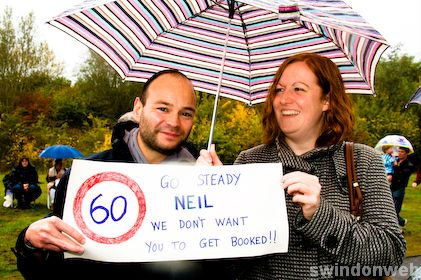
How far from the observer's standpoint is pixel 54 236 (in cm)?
201

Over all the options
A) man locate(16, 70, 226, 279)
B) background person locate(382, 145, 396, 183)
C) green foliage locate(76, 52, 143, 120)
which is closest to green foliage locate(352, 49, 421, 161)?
background person locate(382, 145, 396, 183)

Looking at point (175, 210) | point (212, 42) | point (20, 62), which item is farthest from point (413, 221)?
point (20, 62)

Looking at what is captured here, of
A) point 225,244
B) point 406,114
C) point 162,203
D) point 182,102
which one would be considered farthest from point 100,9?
point 406,114

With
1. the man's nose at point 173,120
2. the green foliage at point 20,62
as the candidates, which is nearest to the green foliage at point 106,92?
the green foliage at point 20,62

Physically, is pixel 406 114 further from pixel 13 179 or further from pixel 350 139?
pixel 350 139

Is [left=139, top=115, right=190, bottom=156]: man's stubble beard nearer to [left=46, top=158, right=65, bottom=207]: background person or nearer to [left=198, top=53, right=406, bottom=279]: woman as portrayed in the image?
[left=198, top=53, right=406, bottom=279]: woman

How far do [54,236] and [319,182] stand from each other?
1.33m

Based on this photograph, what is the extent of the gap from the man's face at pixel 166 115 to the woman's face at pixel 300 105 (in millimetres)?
520

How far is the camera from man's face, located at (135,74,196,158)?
251 centimetres

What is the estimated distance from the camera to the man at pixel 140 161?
2.05 meters

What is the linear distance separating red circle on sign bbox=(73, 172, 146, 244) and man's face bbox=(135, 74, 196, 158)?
369 mm

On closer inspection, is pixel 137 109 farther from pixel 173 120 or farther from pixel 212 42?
pixel 212 42

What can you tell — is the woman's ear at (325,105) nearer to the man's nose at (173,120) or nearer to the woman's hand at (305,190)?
the woman's hand at (305,190)

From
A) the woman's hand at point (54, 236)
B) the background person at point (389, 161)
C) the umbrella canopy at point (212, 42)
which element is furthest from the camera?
the background person at point (389, 161)
